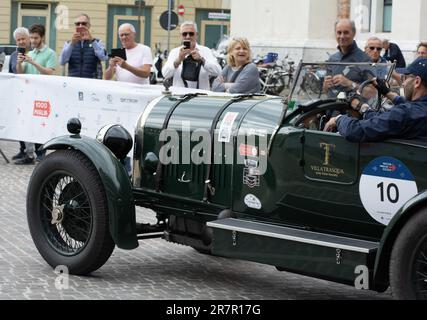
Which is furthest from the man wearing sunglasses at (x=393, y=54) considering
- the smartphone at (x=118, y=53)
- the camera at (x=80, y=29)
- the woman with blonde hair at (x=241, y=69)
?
the woman with blonde hair at (x=241, y=69)

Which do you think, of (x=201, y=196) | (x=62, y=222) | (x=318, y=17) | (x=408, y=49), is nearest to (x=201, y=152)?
(x=201, y=196)

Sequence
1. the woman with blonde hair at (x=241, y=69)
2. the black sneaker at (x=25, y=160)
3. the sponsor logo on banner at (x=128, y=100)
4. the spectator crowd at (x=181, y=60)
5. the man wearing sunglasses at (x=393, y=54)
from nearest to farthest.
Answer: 1. the spectator crowd at (x=181, y=60)
2. the woman with blonde hair at (x=241, y=69)
3. the sponsor logo on banner at (x=128, y=100)
4. the man wearing sunglasses at (x=393, y=54)
5. the black sneaker at (x=25, y=160)

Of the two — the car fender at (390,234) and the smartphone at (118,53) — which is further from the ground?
the smartphone at (118,53)

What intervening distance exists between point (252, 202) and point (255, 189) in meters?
0.09

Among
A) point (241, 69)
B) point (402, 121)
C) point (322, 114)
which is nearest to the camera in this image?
point (402, 121)

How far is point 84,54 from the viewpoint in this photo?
1356 cm

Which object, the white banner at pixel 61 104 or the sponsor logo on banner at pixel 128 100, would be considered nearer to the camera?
the sponsor logo on banner at pixel 128 100

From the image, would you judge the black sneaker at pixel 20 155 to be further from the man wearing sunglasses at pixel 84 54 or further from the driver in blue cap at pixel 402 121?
the driver in blue cap at pixel 402 121

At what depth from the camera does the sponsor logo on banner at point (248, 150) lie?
6820 millimetres

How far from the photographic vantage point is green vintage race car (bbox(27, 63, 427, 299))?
5.96 meters

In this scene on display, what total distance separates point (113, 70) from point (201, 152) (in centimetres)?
571

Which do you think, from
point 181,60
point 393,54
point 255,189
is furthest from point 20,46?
point 255,189

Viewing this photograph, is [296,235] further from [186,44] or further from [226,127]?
[186,44]

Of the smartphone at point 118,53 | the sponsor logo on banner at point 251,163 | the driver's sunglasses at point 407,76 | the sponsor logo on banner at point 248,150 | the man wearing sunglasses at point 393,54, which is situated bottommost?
the sponsor logo on banner at point 251,163
